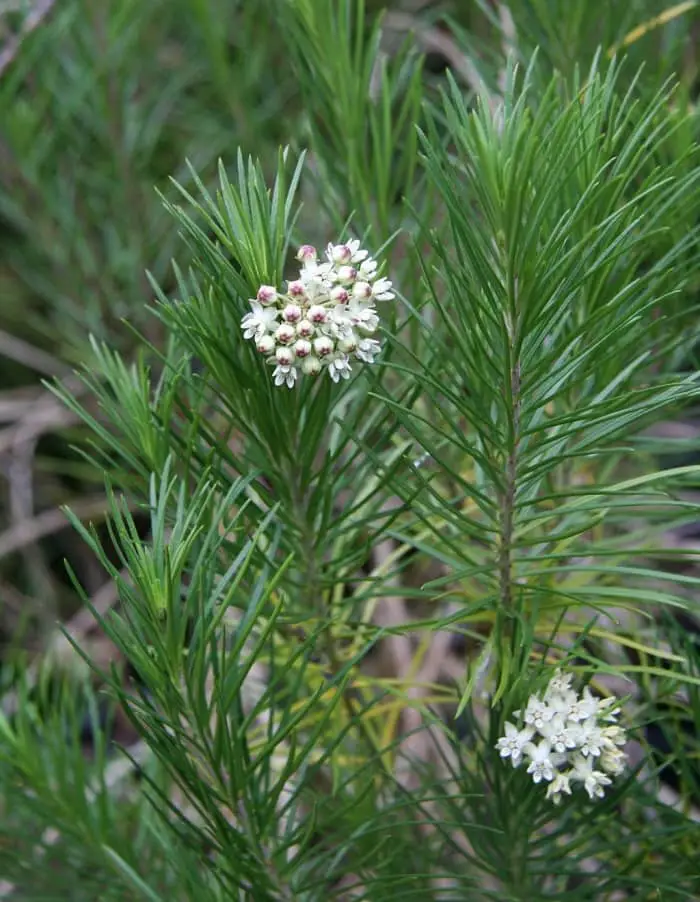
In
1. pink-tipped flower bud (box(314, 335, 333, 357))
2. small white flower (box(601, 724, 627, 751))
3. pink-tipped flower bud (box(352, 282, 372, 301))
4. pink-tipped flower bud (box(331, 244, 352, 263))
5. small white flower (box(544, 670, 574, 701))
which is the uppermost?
pink-tipped flower bud (box(331, 244, 352, 263))

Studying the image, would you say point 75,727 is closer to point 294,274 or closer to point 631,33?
point 294,274

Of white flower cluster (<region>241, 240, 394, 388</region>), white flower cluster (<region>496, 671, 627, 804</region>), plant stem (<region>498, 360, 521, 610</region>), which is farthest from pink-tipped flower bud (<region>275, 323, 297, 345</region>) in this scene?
white flower cluster (<region>496, 671, 627, 804</region>)

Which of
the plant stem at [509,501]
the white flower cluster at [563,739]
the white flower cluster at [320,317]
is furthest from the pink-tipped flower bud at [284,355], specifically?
the white flower cluster at [563,739]

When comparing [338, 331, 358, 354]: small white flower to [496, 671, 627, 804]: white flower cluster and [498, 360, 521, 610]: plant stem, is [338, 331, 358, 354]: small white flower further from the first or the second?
[496, 671, 627, 804]: white flower cluster

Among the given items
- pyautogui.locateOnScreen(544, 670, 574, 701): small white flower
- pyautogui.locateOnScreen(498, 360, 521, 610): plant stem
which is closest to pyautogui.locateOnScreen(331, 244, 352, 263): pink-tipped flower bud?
pyautogui.locateOnScreen(498, 360, 521, 610): plant stem

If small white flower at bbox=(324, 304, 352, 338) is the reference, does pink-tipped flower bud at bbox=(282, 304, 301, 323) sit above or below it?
below

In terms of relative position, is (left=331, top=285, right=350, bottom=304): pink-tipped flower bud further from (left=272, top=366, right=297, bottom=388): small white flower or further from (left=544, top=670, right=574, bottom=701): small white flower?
(left=544, top=670, right=574, bottom=701): small white flower

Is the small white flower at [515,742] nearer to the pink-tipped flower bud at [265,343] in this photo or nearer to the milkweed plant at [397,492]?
the milkweed plant at [397,492]
